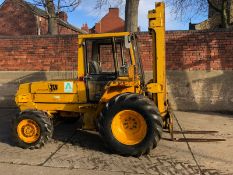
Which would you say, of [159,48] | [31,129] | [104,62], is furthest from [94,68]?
[31,129]

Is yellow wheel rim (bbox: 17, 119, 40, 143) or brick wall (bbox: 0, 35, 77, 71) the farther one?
brick wall (bbox: 0, 35, 77, 71)

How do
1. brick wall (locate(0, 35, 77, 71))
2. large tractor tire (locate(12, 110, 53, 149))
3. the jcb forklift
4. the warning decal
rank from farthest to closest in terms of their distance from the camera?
brick wall (locate(0, 35, 77, 71)), the warning decal, large tractor tire (locate(12, 110, 53, 149)), the jcb forklift

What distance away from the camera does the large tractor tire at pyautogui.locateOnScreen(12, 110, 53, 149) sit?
7.74m

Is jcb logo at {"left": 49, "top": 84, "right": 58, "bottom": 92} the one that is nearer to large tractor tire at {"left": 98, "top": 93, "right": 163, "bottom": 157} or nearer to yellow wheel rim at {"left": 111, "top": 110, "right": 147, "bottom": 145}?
large tractor tire at {"left": 98, "top": 93, "right": 163, "bottom": 157}

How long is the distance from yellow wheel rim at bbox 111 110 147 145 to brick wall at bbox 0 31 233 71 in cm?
519

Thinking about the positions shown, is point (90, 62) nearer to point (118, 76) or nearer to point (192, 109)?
point (118, 76)

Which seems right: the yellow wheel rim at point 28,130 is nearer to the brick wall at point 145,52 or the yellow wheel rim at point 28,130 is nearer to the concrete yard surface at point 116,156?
the concrete yard surface at point 116,156

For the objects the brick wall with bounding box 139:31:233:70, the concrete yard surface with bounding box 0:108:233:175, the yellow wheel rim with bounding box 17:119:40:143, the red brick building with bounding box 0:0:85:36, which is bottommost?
the concrete yard surface with bounding box 0:108:233:175

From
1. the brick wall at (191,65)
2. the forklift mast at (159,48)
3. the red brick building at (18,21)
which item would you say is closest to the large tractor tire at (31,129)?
the forklift mast at (159,48)

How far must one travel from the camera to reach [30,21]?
96.2ft

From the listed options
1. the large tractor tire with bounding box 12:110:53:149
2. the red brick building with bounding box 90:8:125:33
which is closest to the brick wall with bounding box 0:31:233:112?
the large tractor tire with bounding box 12:110:53:149

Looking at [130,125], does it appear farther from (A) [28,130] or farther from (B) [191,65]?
(B) [191,65]

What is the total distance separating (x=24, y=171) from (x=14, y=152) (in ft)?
3.94

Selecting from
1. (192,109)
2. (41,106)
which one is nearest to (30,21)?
(192,109)
